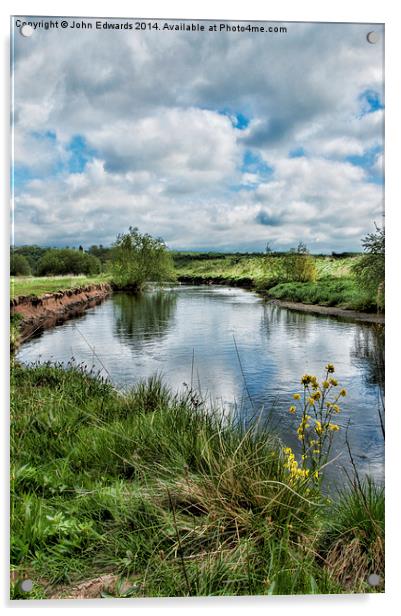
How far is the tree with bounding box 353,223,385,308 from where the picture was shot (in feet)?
11.3

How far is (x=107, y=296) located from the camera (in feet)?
12.3

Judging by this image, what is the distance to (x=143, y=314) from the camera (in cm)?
366

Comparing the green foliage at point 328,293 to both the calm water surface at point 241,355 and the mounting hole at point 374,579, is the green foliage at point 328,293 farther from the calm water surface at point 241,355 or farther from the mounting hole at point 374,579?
the mounting hole at point 374,579

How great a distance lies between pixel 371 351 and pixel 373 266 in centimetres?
54

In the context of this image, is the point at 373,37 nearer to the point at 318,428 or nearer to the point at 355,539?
the point at 318,428

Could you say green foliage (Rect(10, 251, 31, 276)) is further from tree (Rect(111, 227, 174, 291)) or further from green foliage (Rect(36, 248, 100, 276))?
tree (Rect(111, 227, 174, 291))

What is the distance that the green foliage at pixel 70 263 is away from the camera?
3.52 metres

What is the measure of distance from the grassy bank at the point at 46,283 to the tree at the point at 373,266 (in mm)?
1693

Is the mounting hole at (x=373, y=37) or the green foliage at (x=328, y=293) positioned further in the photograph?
the green foliage at (x=328, y=293)

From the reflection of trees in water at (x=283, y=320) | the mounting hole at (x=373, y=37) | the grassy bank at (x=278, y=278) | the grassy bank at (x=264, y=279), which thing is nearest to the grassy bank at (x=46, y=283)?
the grassy bank at (x=264, y=279)

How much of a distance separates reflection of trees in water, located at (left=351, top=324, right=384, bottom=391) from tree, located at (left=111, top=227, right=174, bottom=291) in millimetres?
1319
